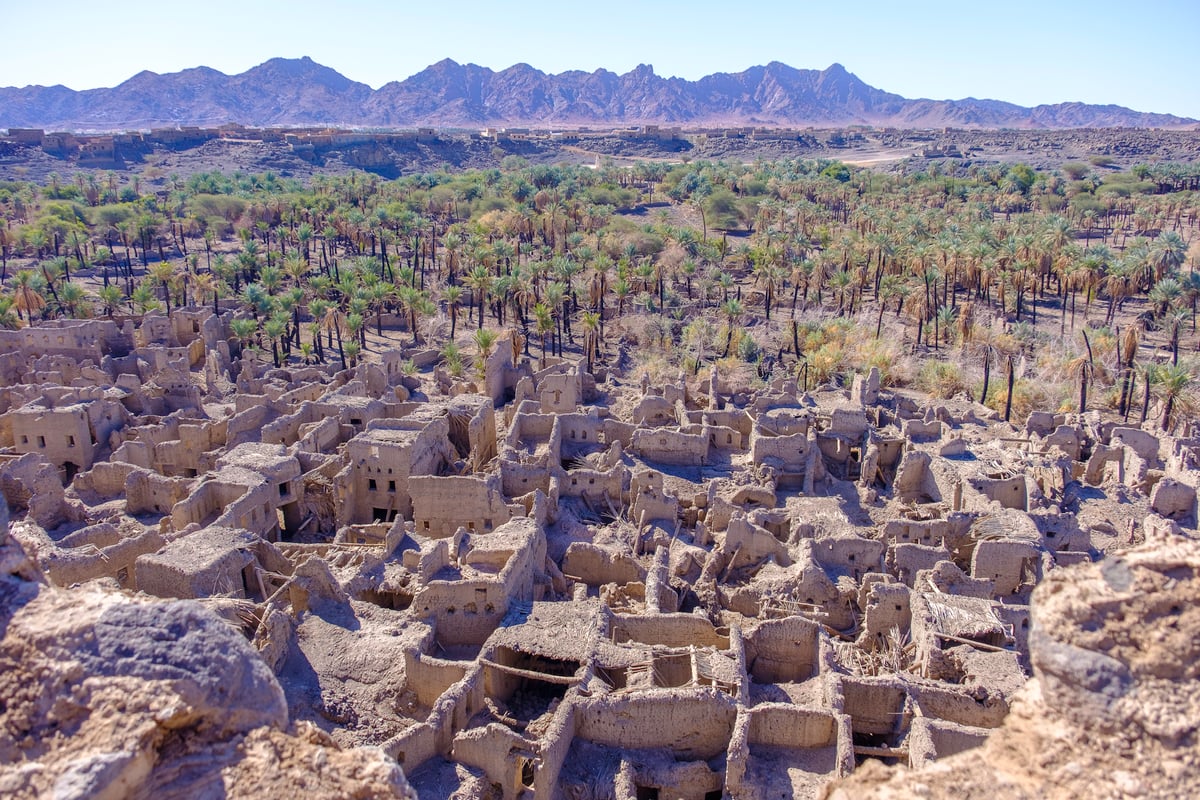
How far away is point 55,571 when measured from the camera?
18.7 m

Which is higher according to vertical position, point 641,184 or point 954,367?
point 641,184

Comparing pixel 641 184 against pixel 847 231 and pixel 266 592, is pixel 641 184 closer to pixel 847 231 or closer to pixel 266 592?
pixel 847 231

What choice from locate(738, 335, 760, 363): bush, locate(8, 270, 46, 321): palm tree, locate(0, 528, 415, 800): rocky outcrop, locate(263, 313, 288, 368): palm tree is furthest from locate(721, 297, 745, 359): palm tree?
locate(0, 528, 415, 800): rocky outcrop

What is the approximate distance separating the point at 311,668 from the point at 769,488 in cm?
1471

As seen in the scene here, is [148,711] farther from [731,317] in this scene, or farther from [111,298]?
[731,317]

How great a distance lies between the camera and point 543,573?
→ 21.8 metres

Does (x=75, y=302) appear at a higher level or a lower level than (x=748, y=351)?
higher

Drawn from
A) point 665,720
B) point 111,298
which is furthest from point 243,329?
point 665,720

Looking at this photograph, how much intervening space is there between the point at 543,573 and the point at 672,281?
47607mm

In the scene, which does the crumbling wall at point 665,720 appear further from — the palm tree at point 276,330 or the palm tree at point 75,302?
the palm tree at point 75,302

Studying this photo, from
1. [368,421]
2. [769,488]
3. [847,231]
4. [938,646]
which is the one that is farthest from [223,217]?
[938,646]

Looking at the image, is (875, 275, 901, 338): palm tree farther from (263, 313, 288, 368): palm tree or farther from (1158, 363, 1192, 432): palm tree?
(263, 313, 288, 368): palm tree

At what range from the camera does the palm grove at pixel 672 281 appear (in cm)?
4597

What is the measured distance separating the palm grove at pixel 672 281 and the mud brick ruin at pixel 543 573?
10810 millimetres
